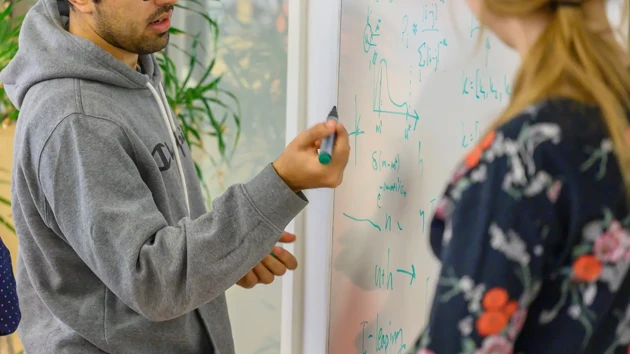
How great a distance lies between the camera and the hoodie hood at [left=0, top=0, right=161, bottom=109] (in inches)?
45.7

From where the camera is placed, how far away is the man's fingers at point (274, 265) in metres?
1.40

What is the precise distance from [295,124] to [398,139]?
0.98 ft

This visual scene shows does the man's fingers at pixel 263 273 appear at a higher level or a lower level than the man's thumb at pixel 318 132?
lower

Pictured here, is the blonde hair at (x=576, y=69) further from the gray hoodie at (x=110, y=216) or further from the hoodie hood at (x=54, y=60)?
the hoodie hood at (x=54, y=60)

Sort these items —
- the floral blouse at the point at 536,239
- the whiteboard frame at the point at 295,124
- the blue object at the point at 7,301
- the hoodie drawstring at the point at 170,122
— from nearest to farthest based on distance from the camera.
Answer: the floral blouse at the point at 536,239 → the blue object at the point at 7,301 → the hoodie drawstring at the point at 170,122 → the whiteboard frame at the point at 295,124

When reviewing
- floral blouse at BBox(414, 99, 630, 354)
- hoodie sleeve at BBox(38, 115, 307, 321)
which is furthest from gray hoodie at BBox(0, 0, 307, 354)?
floral blouse at BBox(414, 99, 630, 354)

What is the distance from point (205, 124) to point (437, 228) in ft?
4.33

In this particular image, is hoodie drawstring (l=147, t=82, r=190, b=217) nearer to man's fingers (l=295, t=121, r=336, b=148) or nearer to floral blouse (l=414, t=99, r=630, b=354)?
man's fingers (l=295, t=121, r=336, b=148)

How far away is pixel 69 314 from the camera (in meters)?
1.16

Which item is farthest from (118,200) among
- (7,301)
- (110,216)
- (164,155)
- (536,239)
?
(536,239)

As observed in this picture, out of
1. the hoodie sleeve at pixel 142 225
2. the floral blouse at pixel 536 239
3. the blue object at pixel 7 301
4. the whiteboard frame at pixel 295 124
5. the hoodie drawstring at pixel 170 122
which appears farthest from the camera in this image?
the whiteboard frame at pixel 295 124

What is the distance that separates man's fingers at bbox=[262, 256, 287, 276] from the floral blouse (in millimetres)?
703

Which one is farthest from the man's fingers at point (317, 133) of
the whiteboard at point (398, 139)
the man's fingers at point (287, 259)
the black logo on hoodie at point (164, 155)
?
the man's fingers at point (287, 259)

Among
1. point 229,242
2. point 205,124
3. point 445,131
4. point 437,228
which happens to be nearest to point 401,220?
point 445,131
